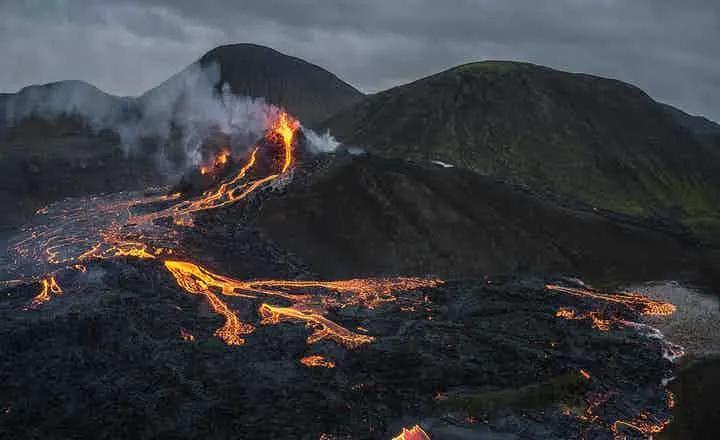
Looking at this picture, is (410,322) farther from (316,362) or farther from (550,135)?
(550,135)

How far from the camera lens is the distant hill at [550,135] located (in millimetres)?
106625

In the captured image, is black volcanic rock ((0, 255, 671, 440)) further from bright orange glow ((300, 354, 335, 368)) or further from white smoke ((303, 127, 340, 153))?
white smoke ((303, 127, 340, 153))

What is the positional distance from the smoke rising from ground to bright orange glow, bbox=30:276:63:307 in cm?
3351

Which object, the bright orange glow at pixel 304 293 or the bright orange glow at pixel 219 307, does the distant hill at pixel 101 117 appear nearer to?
the bright orange glow at pixel 219 307

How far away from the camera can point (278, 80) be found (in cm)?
17362

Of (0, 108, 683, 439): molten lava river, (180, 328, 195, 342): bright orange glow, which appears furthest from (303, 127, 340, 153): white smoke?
(180, 328, 195, 342): bright orange glow

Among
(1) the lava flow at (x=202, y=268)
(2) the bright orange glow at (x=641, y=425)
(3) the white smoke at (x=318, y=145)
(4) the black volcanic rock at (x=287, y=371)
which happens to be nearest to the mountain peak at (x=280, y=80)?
(3) the white smoke at (x=318, y=145)

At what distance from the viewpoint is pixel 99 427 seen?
23.3 metres

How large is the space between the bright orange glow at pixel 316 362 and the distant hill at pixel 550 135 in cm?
7916

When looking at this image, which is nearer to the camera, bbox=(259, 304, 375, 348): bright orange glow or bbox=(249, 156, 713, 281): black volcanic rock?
bbox=(259, 304, 375, 348): bright orange glow

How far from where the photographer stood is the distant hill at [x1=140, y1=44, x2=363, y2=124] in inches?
6570

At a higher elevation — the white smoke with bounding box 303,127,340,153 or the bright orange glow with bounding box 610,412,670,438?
the white smoke with bounding box 303,127,340,153

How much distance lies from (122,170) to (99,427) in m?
67.7

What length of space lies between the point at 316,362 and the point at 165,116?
327 ft
